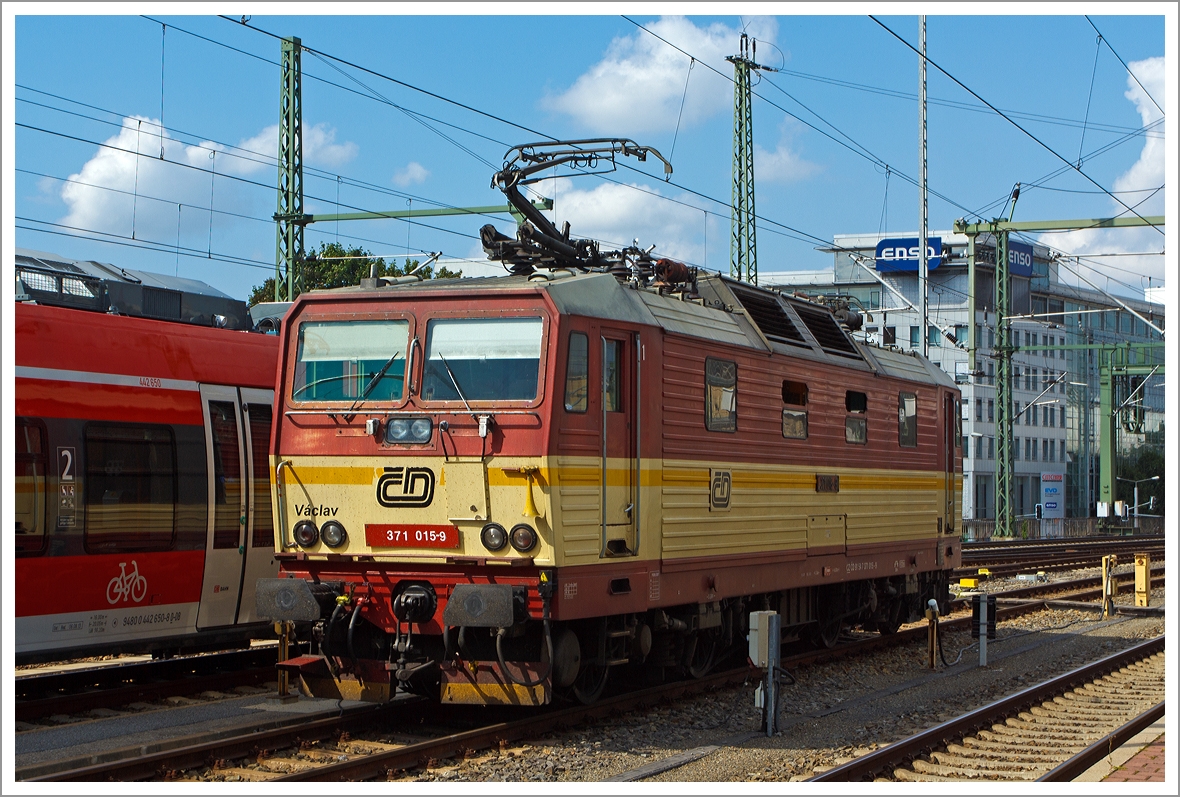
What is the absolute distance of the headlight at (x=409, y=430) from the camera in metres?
11.1

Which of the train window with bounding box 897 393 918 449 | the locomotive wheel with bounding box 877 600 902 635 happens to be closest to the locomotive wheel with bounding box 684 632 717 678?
the train window with bounding box 897 393 918 449

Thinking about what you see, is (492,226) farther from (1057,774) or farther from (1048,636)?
(1048,636)

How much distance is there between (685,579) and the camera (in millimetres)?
12445

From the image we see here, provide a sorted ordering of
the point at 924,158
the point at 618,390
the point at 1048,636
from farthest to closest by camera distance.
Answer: the point at 924,158 < the point at 1048,636 < the point at 618,390

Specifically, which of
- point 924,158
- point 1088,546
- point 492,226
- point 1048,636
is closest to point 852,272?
point 1088,546

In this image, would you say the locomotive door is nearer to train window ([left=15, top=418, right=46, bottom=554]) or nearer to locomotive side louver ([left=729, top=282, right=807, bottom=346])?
locomotive side louver ([left=729, top=282, right=807, bottom=346])

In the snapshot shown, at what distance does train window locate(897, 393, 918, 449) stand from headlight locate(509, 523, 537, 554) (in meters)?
7.91

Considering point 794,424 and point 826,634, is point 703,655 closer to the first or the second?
point 794,424

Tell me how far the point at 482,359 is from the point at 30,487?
386 cm

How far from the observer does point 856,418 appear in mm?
16031

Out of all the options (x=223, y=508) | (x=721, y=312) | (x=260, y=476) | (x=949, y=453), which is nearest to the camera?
(x=223, y=508)

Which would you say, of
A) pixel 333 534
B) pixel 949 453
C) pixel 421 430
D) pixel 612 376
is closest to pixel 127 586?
pixel 333 534

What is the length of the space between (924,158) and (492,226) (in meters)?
22.0

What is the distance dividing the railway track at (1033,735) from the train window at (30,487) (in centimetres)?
658
